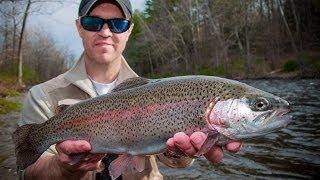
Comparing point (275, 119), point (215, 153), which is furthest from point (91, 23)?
point (275, 119)

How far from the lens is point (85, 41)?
402cm

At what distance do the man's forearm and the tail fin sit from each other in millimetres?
180

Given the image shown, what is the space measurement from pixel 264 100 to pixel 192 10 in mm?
51167

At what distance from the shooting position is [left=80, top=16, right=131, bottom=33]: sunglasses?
397 cm

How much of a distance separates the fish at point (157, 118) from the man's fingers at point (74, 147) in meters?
0.06

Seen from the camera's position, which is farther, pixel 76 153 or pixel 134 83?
pixel 134 83

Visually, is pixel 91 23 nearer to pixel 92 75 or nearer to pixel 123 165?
pixel 92 75

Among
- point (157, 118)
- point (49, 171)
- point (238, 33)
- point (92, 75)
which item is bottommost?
point (238, 33)

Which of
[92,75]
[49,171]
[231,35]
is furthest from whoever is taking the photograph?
[231,35]

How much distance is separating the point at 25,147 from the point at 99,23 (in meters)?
1.37

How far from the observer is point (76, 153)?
129 inches

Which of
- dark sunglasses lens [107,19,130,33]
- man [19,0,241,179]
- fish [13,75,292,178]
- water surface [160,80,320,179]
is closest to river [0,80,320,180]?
water surface [160,80,320,179]

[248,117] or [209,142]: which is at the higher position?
[248,117]

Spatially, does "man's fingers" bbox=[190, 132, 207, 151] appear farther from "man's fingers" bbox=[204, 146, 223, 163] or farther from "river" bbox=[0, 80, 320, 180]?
"river" bbox=[0, 80, 320, 180]
